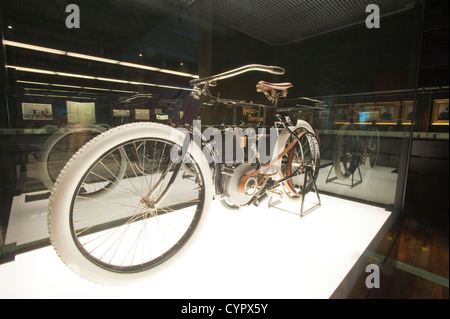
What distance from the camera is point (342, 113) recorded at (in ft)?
9.09

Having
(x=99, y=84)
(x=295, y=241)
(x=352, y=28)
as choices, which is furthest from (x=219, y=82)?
(x=295, y=241)

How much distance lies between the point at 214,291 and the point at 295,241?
836 millimetres


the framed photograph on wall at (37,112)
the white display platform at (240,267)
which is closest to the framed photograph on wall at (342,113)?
the white display platform at (240,267)

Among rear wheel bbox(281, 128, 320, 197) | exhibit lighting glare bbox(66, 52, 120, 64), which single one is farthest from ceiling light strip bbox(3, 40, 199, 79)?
rear wheel bbox(281, 128, 320, 197)

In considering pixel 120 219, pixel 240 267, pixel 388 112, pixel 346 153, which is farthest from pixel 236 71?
pixel 346 153

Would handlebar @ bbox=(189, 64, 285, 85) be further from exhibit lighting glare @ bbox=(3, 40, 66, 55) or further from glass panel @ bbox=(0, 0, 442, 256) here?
exhibit lighting glare @ bbox=(3, 40, 66, 55)

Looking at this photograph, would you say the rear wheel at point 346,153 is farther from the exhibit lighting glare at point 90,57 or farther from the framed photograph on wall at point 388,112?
the exhibit lighting glare at point 90,57

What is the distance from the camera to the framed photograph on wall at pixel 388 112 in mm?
Result: 2170

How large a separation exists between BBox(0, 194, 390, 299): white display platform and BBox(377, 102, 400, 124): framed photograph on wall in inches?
41.4

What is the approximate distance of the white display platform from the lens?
1217mm

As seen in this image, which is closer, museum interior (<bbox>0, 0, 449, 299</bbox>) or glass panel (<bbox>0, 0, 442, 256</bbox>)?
museum interior (<bbox>0, 0, 449, 299</bbox>)

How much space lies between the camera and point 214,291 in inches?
48.4

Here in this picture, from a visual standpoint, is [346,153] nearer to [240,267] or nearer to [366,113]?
[366,113]

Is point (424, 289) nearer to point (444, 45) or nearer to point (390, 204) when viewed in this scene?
point (444, 45)
